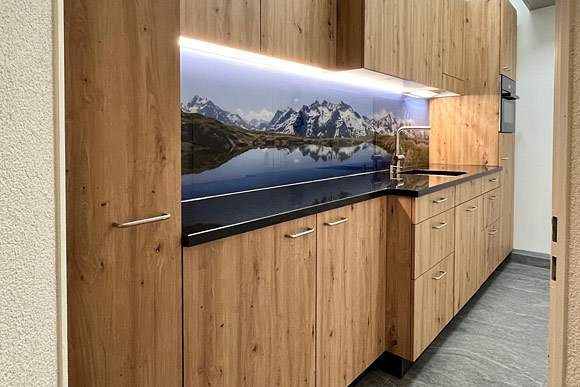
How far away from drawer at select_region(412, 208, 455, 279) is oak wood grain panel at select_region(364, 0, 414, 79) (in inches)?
35.9

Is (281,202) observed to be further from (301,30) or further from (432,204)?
(432,204)

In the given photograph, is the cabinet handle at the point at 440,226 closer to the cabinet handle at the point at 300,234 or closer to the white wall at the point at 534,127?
the cabinet handle at the point at 300,234

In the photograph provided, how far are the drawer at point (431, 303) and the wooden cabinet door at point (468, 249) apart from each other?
6.3 inches

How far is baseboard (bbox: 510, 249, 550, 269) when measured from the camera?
4449 mm

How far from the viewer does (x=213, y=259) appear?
1.38 metres

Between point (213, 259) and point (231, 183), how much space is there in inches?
33.6

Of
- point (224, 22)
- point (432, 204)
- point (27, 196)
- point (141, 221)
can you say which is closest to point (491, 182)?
point (432, 204)

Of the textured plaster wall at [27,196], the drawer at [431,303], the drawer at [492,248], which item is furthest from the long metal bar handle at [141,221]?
the drawer at [492,248]

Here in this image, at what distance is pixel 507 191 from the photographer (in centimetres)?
444

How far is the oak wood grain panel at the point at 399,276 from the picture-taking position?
7.84 ft

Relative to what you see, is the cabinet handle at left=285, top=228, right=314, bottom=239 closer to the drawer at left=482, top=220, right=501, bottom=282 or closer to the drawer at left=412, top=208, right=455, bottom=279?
the drawer at left=412, top=208, right=455, bottom=279

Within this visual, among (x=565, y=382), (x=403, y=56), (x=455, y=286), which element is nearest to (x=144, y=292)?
(x=565, y=382)

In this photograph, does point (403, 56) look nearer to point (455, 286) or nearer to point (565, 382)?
point (455, 286)

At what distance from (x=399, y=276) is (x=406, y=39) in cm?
146
